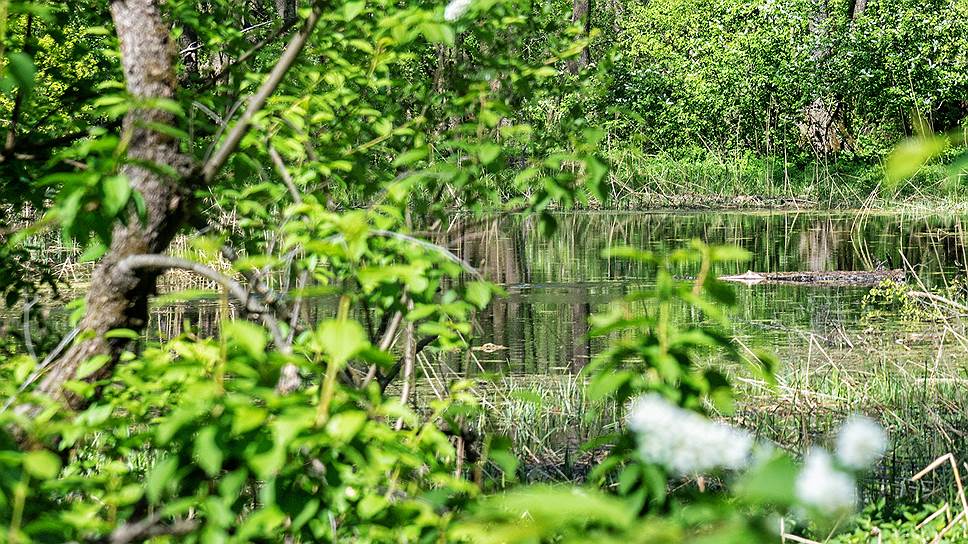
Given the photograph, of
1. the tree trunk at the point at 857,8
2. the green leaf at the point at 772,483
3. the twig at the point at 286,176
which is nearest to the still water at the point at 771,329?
the twig at the point at 286,176

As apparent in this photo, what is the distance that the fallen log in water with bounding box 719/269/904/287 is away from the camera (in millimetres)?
11914

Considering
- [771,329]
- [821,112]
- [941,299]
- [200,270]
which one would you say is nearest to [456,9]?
[200,270]

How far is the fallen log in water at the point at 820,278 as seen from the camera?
39.1 ft

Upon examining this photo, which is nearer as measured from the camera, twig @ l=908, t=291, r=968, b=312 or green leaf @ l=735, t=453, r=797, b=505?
green leaf @ l=735, t=453, r=797, b=505

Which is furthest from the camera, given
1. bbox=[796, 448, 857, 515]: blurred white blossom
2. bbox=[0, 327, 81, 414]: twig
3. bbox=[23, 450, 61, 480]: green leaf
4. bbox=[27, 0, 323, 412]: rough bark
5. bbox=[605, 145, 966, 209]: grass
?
bbox=[605, 145, 966, 209]: grass

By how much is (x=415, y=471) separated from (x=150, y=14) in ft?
4.15

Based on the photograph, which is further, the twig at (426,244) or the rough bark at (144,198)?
the rough bark at (144,198)

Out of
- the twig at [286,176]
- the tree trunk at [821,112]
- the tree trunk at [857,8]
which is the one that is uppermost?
the tree trunk at [857,8]

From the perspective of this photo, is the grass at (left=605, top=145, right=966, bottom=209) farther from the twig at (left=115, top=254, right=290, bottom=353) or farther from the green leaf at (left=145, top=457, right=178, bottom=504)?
the green leaf at (left=145, top=457, right=178, bottom=504)

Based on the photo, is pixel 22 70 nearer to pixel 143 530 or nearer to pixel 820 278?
pixel 143 530

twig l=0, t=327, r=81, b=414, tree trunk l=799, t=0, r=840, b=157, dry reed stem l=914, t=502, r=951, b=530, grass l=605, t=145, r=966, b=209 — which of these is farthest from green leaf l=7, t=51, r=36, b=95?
tree trunk l=799, t=0, r=840, b=157

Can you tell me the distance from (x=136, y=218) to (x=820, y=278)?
407 inches

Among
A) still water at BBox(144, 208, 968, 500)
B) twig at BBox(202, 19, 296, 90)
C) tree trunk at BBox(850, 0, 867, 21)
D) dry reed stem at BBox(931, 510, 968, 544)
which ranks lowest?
dry reed stem at BBox(931, 510, 968, 544)

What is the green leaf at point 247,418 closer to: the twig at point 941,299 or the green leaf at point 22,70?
the green leaf at point 22,70
